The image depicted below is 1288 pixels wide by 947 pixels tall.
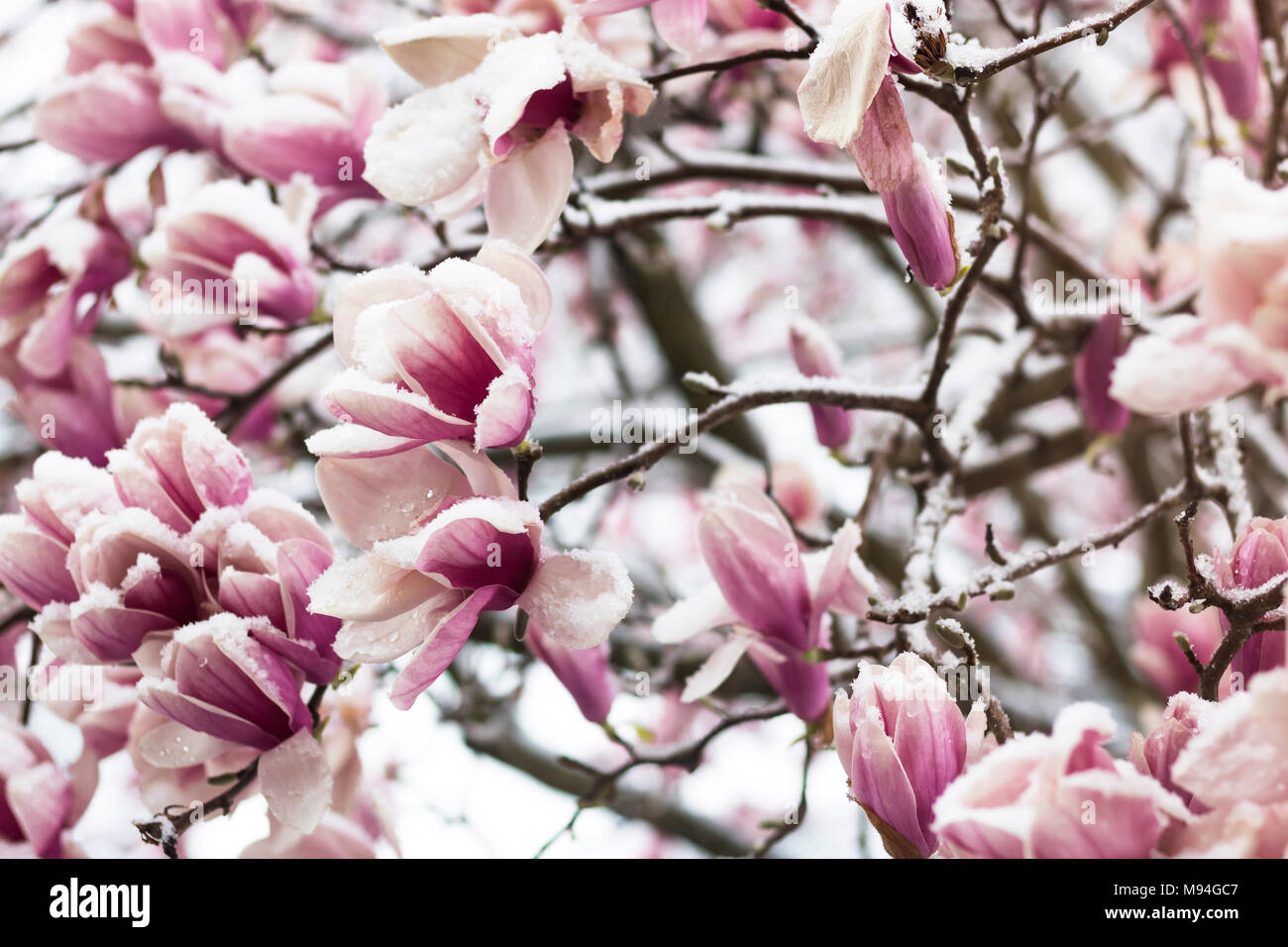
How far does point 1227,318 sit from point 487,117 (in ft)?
1.43

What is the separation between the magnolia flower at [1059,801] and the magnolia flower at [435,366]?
308mm

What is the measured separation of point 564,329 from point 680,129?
970mm

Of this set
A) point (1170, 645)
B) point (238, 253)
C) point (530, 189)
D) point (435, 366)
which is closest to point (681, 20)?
point (530, 189)

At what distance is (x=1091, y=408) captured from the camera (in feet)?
3.63

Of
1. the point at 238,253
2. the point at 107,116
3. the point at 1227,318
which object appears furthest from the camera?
the point at 107,116

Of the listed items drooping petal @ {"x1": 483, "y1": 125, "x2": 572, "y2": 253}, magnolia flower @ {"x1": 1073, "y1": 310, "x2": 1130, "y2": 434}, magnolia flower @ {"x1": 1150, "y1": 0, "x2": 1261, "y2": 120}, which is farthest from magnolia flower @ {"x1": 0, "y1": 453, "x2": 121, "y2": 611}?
magnolia flower @ {"x1": 1150, "y1": 0, "x2": 1261, "y2": 120}

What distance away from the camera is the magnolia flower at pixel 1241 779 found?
0.46 metres

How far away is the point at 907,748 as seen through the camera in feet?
1.87

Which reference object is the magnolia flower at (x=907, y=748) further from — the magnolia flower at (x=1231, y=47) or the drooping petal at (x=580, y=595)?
the magnolia flower at (x=1231, y=47)

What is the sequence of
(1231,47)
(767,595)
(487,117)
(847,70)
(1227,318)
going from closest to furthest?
1. (1227,318)
2. (847,70)
3. (487,117)
4. (767,595)
5. (1231,47)

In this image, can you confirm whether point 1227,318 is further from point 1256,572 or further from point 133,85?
point 133,85
